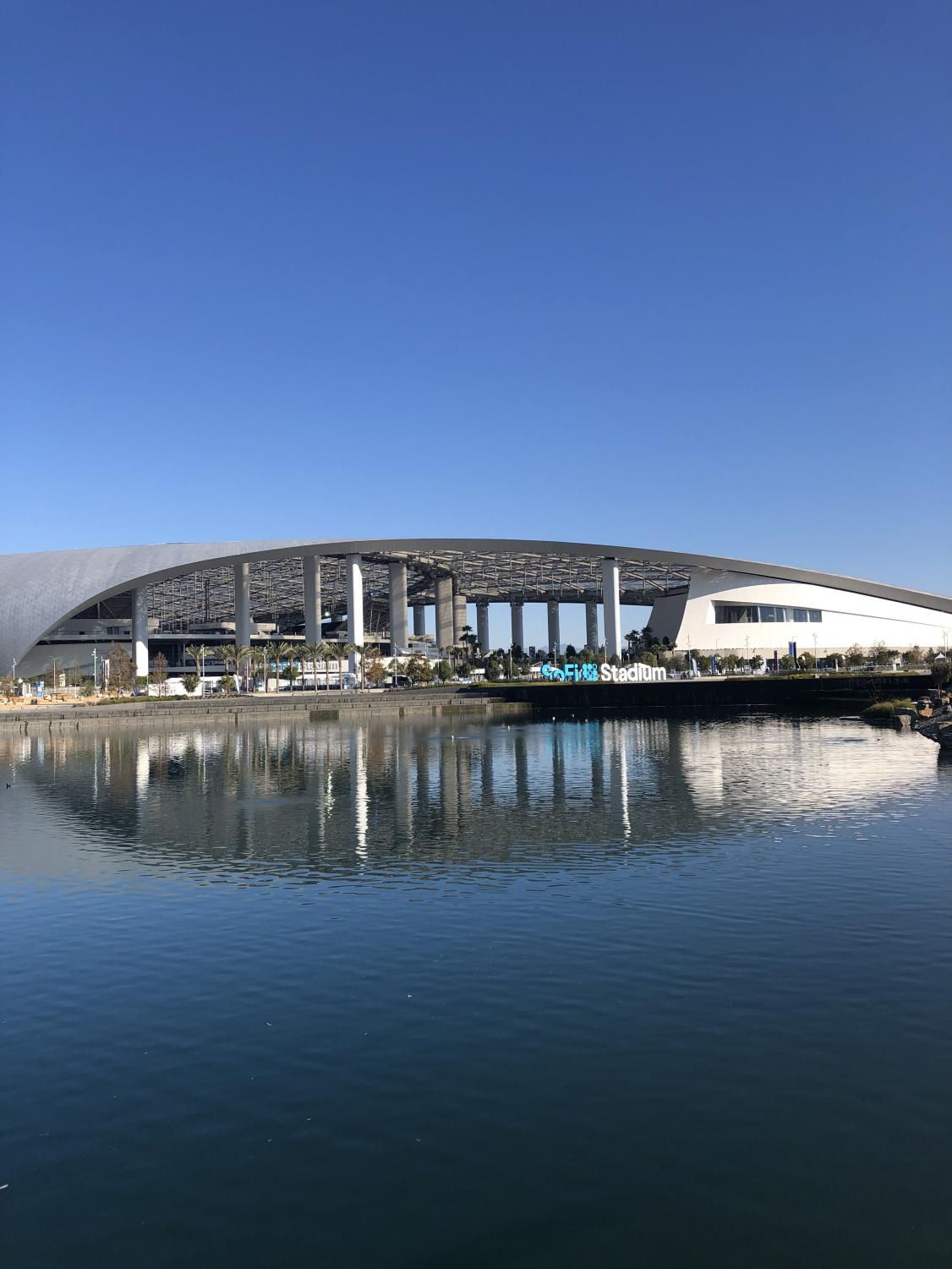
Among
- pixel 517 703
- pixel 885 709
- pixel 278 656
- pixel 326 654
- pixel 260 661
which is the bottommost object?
pixel 517 703

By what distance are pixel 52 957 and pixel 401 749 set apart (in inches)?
1157

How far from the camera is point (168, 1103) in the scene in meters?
8.05

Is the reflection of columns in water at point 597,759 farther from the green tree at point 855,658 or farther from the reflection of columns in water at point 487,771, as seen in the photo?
the green tree at point 855,658

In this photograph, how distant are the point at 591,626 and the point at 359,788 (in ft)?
310

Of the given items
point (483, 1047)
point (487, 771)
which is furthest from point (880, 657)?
point (483, 1047)

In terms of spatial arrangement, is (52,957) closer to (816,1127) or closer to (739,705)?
(816,1127)

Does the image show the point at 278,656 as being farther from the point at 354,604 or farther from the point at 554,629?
the point at 554,629

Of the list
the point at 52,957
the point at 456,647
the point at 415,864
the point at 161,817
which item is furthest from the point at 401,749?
the point at 456,647

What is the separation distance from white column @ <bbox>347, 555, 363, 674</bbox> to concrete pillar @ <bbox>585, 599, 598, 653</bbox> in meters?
38.0

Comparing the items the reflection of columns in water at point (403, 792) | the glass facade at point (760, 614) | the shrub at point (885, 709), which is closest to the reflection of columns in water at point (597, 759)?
the reflection of columns in water at point (403, 792)

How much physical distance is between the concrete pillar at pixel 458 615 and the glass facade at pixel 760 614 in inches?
1013

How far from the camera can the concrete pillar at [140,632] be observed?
289 ft

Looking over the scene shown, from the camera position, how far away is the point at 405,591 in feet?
296

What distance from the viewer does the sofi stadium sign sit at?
3243 inches
